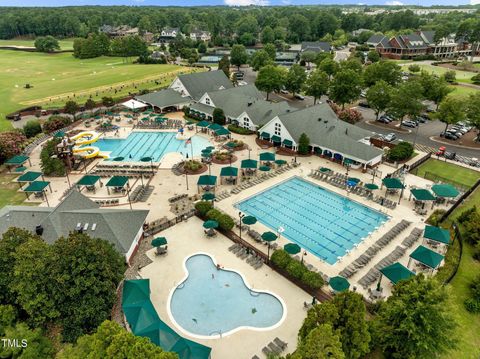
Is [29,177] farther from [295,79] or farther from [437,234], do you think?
[295,79]

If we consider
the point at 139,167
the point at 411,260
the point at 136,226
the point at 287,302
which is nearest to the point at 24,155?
the point at 139,167

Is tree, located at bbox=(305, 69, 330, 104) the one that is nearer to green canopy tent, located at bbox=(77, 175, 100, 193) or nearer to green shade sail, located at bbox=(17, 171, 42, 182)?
green canopy tent, located at bbox=(77, 175, 100, 193)

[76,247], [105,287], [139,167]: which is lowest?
[139,167]

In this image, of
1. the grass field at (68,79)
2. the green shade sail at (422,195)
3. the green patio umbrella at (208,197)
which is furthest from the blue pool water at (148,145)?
the green shade sail at (422,195)

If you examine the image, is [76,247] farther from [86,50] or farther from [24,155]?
[86,50]

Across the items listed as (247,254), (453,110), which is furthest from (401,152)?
(247,254)

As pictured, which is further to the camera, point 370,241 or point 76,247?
point 370,241

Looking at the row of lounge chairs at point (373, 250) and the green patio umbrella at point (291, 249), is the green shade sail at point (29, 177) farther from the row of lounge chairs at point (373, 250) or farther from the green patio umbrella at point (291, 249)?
the row of lounge chairs at point (373, 250)
